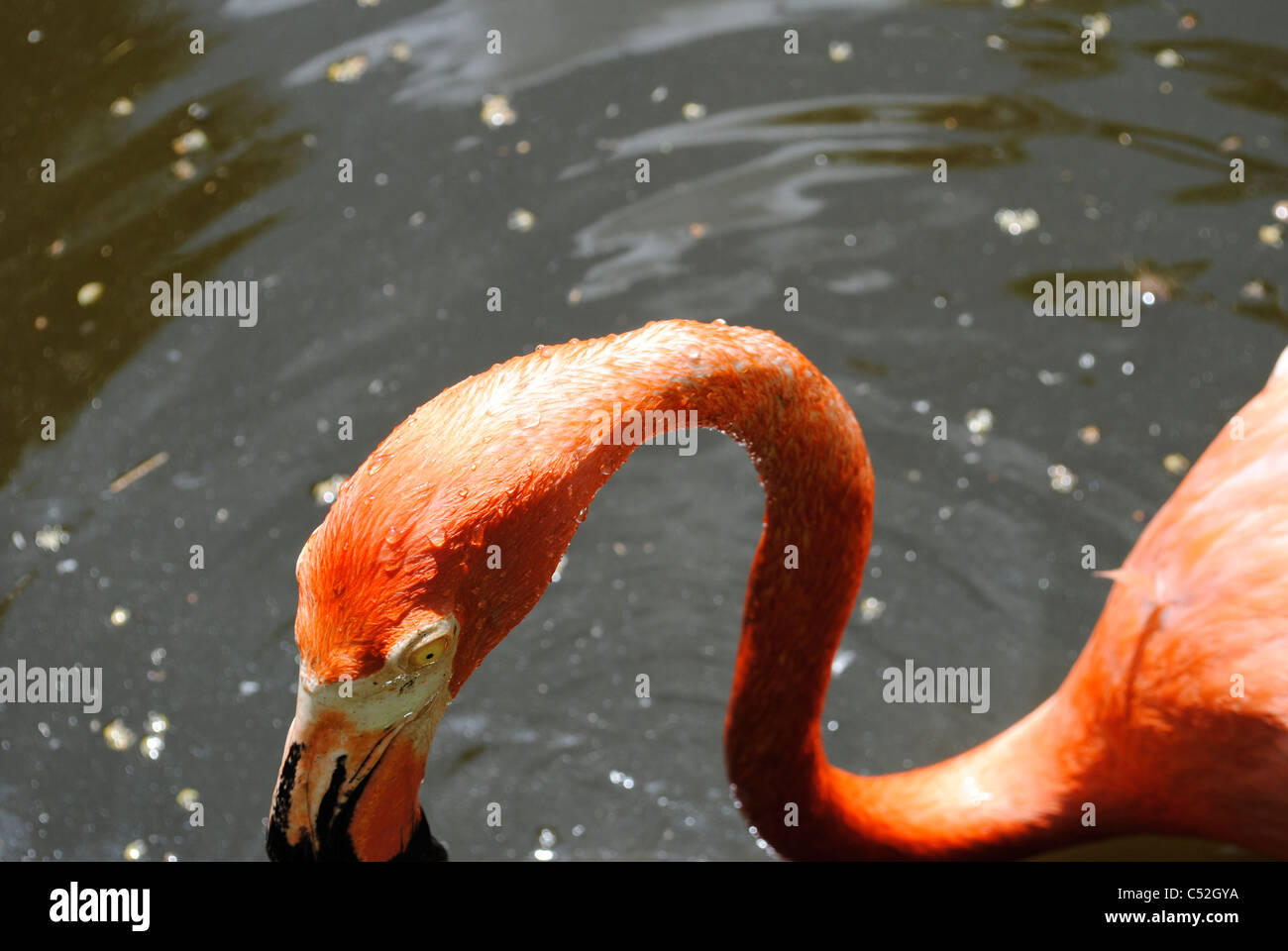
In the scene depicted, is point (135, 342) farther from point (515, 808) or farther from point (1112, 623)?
point (1112, 623)

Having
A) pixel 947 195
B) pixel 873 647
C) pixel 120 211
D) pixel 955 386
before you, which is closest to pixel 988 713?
pixel 873 647

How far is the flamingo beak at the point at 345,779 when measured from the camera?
2.26 m

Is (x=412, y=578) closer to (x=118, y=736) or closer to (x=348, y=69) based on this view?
(x=118, y=736)

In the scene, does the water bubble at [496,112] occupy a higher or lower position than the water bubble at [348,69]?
lower

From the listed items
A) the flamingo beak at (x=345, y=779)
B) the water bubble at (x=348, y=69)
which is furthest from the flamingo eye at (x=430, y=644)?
the water bubble at (x=348, y=69)

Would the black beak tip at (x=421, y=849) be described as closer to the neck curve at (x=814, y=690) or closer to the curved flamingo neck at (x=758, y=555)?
the curved flamingo neck at (x=758, y=555)

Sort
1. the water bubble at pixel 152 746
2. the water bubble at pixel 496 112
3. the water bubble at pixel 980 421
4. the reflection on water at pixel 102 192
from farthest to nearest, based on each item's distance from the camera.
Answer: the water bubble at pixel 496 112 < the reflection on water at pixel 102 192 < the water bubble at pixel 980 421 < the water bubble at pixel 152 746

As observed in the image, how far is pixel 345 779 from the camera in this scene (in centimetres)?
235

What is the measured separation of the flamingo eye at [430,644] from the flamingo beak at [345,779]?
0.14 meters

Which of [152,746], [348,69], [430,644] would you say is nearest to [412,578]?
[430,644]

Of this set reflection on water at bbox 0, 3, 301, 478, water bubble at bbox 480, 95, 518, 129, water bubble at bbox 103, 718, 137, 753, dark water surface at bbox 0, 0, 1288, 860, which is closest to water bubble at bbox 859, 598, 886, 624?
dark water surface at bbox 0, 0, 1288, 860

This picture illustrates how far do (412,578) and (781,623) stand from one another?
127 cm

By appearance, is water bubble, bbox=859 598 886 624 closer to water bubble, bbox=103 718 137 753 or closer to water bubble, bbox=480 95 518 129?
water bubble, bbox=103 718 137 753

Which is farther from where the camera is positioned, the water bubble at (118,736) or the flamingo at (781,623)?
the water bubble at (118,736)
